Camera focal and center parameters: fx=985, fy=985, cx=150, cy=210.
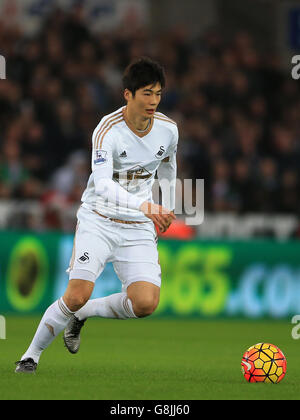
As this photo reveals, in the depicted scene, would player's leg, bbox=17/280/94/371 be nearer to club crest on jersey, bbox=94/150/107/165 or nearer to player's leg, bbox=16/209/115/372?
player's leg, bbox=16/209/115/372

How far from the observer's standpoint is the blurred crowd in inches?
562

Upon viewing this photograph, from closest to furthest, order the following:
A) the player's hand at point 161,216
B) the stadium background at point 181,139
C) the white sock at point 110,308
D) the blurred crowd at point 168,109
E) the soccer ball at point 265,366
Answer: the player's hand at point 161,216, the soccer ball at point 265,366, the white sock at point 110,308, the stadium background at point 181,139, the blurred crowd at point 168,109

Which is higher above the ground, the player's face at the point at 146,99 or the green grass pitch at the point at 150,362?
the player's face at the point at 146,99

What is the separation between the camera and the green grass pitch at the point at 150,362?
6.16 metres

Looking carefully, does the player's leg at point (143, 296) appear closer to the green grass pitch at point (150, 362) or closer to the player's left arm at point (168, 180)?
the green grass pitch at point (150, 362)

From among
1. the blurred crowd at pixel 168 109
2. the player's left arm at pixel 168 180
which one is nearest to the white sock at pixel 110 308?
the player's left arm at pixel 168 180

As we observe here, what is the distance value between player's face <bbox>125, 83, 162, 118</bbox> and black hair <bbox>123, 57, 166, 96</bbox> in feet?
0.09

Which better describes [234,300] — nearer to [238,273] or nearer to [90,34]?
[238,273]

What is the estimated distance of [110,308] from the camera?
7.34 meters

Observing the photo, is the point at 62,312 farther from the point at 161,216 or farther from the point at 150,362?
the point at 150,362

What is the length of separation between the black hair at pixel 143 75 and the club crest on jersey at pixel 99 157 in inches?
19.2

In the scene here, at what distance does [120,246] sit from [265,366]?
135cm

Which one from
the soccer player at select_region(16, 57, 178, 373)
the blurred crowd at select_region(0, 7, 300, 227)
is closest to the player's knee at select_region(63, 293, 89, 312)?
the soccer player at select_region(16, 57, 178, 373)

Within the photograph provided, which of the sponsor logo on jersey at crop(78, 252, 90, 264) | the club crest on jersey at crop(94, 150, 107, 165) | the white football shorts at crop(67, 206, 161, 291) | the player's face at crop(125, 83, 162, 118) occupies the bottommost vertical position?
the sponsor logo on jersey at crop(78, 252, 90, 264)
